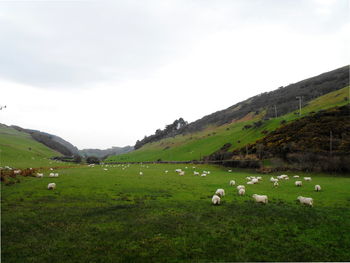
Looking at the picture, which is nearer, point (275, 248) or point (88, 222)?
point (275, 248)

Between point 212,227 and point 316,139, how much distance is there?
5402cm

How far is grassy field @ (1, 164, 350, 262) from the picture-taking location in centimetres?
943

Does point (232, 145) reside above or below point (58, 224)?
above

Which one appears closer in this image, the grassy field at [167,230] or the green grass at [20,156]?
the grassy field at [167,230]

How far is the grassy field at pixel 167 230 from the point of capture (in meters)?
9.43

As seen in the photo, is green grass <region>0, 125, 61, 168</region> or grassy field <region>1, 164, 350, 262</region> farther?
green grass <region>0, 125, 61, 168</region>

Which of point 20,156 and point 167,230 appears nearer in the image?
point 167,230

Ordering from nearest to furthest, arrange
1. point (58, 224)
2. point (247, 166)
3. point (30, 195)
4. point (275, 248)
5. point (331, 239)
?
point (275, 248) < point (331, 239) < point (58, 224) < point (30, 195) < point (247, 166)

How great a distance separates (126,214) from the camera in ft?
47.7

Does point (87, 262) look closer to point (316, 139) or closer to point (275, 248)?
point (275, 248)

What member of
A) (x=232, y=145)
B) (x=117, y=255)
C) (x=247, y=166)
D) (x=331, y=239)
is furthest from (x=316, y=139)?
(x=117, y=255)

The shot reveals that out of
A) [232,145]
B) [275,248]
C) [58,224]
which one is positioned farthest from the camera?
[232,145]

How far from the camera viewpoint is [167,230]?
11.9 metres

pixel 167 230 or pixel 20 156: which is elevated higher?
pixel 20 156
